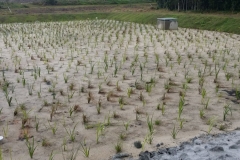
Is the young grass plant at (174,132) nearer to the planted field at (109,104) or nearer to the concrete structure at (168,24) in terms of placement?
the planted field at (109,104)

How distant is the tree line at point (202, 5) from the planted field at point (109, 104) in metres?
14.8

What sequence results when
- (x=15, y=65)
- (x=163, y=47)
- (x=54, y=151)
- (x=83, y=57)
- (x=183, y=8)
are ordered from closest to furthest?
(x=54, y=151) → (x=15, y=65) → (x=83, y=57) → (x=163, y=47) → (x=183, y=8)

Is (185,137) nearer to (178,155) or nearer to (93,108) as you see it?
(178,155)

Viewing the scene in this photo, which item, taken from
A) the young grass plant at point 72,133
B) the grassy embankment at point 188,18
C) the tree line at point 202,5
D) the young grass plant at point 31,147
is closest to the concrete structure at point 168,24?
the grassy embankment at point 188,18

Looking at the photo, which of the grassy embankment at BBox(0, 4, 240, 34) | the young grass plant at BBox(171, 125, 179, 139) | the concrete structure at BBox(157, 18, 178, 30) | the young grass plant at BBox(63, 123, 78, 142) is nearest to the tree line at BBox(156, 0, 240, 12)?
the grassy embankment at BBox(0, 4, 240, 34)

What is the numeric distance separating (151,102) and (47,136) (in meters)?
1.86

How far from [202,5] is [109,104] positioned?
22.7m

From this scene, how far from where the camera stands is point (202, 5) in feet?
82.4

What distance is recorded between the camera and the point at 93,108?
15.1 feet

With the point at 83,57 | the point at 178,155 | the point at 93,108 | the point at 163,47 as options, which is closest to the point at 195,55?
the point at 163,47

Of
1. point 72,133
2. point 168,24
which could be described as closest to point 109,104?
point 72,133

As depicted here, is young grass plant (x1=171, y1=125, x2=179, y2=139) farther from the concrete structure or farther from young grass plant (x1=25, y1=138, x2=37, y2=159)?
the concrete structure

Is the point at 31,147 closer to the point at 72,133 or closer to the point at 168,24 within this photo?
the point at 72,133

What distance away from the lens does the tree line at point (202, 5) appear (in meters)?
21.5
